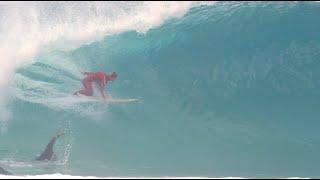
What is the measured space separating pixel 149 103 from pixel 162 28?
5.00 metres

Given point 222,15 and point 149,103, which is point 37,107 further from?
point 222,15

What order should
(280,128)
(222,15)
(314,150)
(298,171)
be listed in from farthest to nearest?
(222,15), (280,128), (314,150), (298,171)

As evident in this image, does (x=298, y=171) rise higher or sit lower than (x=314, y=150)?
lower

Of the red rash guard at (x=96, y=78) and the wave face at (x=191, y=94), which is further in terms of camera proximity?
the wave face at (x=191, y=94)

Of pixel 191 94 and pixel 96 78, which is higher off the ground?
pixel 191 94

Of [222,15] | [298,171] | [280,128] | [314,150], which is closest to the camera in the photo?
[298,171]

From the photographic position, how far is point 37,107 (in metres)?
29.3

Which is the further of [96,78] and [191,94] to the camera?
[191,94]

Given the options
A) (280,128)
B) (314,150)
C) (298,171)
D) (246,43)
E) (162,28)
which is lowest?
(298,171)

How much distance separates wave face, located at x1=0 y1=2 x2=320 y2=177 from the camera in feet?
84.4

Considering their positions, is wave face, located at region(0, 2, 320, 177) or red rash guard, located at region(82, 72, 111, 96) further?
wave face, located at region(0, 2, 320, 177)

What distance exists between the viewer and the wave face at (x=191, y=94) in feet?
84.4

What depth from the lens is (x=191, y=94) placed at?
29266 millimetres

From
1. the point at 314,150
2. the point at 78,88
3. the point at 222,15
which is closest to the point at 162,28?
the point at 222,15
